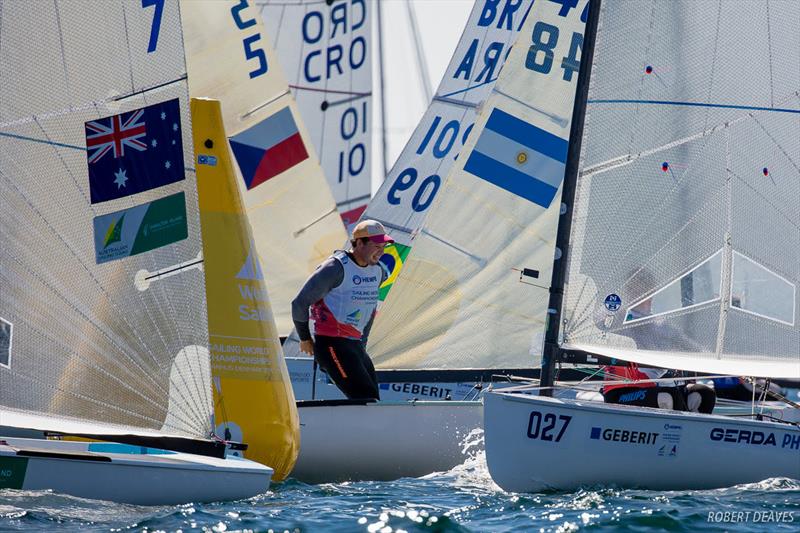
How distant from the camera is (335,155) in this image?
46.9 ft

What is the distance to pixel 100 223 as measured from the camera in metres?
6.56

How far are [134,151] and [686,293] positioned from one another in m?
3.20

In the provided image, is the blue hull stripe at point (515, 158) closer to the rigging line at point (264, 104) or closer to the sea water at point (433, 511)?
the sea water at point (433, 511)

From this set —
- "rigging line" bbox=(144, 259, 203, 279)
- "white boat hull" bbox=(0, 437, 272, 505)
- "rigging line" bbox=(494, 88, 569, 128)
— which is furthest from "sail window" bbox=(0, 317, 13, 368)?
"rigging line" bbox=(494, 88, 569, 128)

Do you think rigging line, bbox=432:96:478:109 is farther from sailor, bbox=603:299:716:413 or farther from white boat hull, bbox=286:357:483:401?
sailor, bbox=603:299:716:413

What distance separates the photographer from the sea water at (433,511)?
19.3 ft

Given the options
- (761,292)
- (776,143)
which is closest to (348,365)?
(761,292)

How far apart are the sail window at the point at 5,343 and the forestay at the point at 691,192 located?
9.91ft

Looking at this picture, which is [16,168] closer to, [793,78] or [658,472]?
[658,472]

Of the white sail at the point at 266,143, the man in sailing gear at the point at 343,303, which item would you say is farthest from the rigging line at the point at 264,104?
the man in sailing gear at the point at 343,303

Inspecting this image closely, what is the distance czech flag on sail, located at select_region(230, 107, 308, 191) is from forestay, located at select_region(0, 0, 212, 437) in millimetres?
5228

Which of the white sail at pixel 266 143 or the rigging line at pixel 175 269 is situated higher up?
the white sail at pixel 266 143

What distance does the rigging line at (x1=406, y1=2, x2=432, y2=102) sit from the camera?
1625 cm

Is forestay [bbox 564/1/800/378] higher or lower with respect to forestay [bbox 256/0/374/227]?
lower
